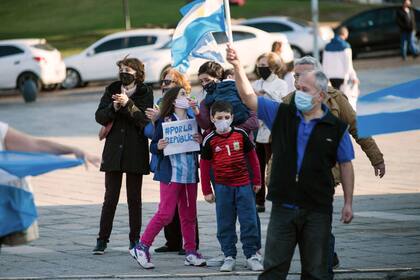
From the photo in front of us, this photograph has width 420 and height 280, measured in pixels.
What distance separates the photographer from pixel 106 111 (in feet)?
36.7

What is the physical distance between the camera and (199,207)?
14461 mm

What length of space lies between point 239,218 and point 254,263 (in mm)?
407

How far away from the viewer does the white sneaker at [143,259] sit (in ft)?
34.2

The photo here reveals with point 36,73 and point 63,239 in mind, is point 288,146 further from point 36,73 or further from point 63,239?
point 36,73

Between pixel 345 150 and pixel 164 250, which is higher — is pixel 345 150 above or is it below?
above

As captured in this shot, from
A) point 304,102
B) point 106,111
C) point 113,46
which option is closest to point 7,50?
point 113,46

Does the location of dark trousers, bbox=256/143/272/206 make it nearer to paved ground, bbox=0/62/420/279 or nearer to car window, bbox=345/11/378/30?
paved ground, bbox=0/62/420/279

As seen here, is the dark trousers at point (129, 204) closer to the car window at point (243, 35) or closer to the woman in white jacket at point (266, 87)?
the woman in white jacket at point (266, 87)

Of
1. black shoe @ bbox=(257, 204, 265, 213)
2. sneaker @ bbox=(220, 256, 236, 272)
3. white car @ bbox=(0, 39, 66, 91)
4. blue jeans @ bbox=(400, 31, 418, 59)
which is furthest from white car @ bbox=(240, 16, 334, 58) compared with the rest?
sneaker @ bbox=(220, 256, 236, 272)

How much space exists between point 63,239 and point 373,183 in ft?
17.3

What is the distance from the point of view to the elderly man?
8.02 m

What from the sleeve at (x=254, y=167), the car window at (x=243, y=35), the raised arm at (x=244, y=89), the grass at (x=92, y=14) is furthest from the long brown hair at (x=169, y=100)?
the grass at (x=92, y=14)

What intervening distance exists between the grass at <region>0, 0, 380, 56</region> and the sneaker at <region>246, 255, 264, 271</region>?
37919 millimetres

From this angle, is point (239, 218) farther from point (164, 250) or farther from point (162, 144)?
point (164, 250)
